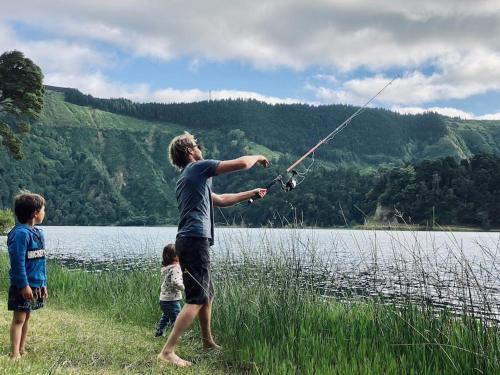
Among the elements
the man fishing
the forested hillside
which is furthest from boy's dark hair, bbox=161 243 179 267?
the forested hillside

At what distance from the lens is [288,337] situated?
5281 mm

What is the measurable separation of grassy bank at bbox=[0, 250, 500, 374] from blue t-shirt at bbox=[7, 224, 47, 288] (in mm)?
709

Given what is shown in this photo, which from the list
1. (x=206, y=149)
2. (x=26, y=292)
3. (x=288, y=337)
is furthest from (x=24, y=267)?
(x=206, y=149)

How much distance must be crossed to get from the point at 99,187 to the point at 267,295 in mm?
122210

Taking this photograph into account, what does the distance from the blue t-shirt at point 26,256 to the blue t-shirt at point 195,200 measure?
1328mm

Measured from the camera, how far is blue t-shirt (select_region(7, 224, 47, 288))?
15.2 ft

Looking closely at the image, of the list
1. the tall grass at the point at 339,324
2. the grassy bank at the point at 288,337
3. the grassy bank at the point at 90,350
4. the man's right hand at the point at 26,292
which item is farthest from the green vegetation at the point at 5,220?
the man's right hand at the point at 26,292

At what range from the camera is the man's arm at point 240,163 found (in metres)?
4.27

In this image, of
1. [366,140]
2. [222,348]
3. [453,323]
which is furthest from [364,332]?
[366,140]

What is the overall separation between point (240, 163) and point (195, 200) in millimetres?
728

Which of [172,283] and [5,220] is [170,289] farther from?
[5,220]

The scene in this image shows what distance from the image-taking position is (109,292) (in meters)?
9.55

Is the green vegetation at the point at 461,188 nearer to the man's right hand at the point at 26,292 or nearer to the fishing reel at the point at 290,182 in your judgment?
the fishing reel at the point at 290,182

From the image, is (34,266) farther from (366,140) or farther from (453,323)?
(366,140)
